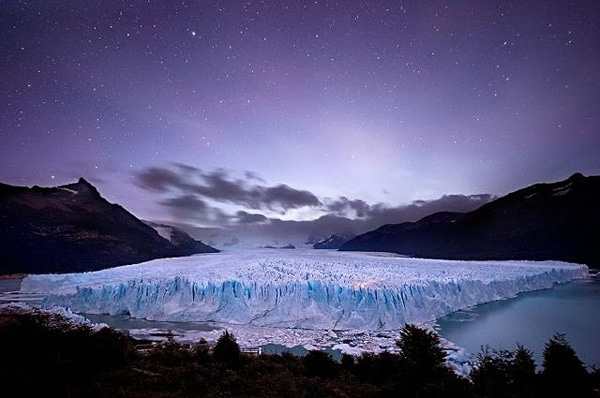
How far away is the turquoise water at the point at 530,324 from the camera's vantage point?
1301 centimetres

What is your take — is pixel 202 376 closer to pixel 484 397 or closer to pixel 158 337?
pixel 484 397

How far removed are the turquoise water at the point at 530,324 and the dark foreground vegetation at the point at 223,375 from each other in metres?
6.49

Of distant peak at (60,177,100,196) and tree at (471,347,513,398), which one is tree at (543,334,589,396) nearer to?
tree at (471,347,513,398)

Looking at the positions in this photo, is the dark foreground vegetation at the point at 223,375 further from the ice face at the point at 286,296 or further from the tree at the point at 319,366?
the ice face at the point at 286,296

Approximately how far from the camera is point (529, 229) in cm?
8056

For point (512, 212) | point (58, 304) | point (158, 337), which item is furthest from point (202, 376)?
point (512, 212)

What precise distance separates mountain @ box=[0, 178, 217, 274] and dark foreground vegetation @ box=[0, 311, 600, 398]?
2977 inches

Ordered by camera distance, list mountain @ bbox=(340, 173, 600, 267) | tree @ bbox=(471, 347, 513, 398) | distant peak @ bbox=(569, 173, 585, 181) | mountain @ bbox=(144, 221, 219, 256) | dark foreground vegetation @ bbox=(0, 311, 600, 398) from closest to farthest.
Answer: dark foreground vegetation @ bbox=(0, 311, 600, 398)
tree @ bbox=(471, 347, 513, 398)
mountain @ bbox=(340, 173, 600, 267)
distant peak @ bbox=(569, 173, 585, 181)
mountain @ bbox=(144, 221, 219, 256)

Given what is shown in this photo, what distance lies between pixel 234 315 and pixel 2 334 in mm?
12095

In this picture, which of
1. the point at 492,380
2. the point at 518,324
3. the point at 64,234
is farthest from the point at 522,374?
the point at 64,234

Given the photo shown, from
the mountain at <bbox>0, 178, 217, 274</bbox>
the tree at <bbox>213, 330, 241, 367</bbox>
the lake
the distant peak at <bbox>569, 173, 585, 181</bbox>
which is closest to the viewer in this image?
the tree at <bbox>213, 330, 241, 367</bbox>

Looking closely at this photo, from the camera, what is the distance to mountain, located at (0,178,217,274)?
70.2 meters

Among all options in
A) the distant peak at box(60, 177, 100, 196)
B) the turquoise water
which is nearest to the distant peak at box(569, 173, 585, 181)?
the turquoise water

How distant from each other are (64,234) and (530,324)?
94737 mm
